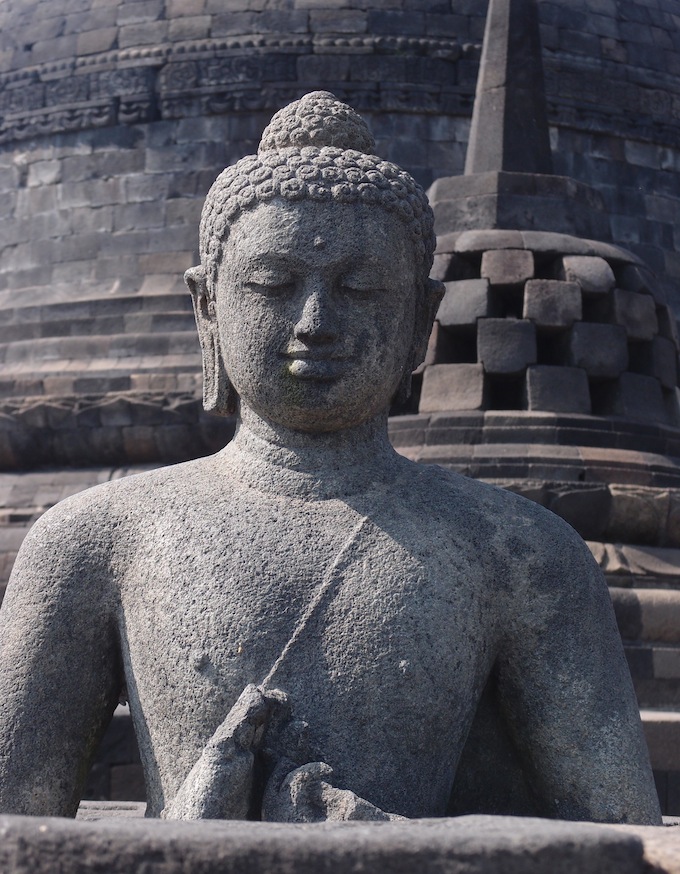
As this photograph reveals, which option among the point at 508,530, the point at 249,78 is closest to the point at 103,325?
the point at 249,78

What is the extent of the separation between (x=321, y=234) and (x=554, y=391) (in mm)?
6917

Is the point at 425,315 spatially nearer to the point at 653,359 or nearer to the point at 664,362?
the point at 653,359

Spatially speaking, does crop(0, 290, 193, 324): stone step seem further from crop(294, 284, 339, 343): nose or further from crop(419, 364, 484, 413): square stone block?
crop(294, 284, 339, 343): nose

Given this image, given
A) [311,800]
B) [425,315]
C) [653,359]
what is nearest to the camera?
[311,800]

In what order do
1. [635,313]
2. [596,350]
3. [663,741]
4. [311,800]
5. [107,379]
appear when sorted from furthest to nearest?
[107,379] → [635,313] → [596,350] → [663,741] → [311,800]

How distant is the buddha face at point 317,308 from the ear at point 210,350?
248mm

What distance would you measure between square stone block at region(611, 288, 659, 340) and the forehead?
7.41 metres

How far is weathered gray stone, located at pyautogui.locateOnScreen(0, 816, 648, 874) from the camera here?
2244mm

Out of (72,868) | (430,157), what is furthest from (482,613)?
(430,157)

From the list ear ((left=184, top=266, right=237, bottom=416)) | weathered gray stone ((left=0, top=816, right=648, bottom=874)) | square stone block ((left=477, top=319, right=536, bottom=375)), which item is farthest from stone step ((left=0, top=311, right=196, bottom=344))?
weathered gray stone ((left=0, top=816, right=648, bottom=874))

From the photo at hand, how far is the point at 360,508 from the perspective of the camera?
11.4 ft

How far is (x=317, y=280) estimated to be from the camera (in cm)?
347

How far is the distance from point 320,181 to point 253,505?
841 mm

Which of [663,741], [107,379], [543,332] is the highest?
[543,332]
